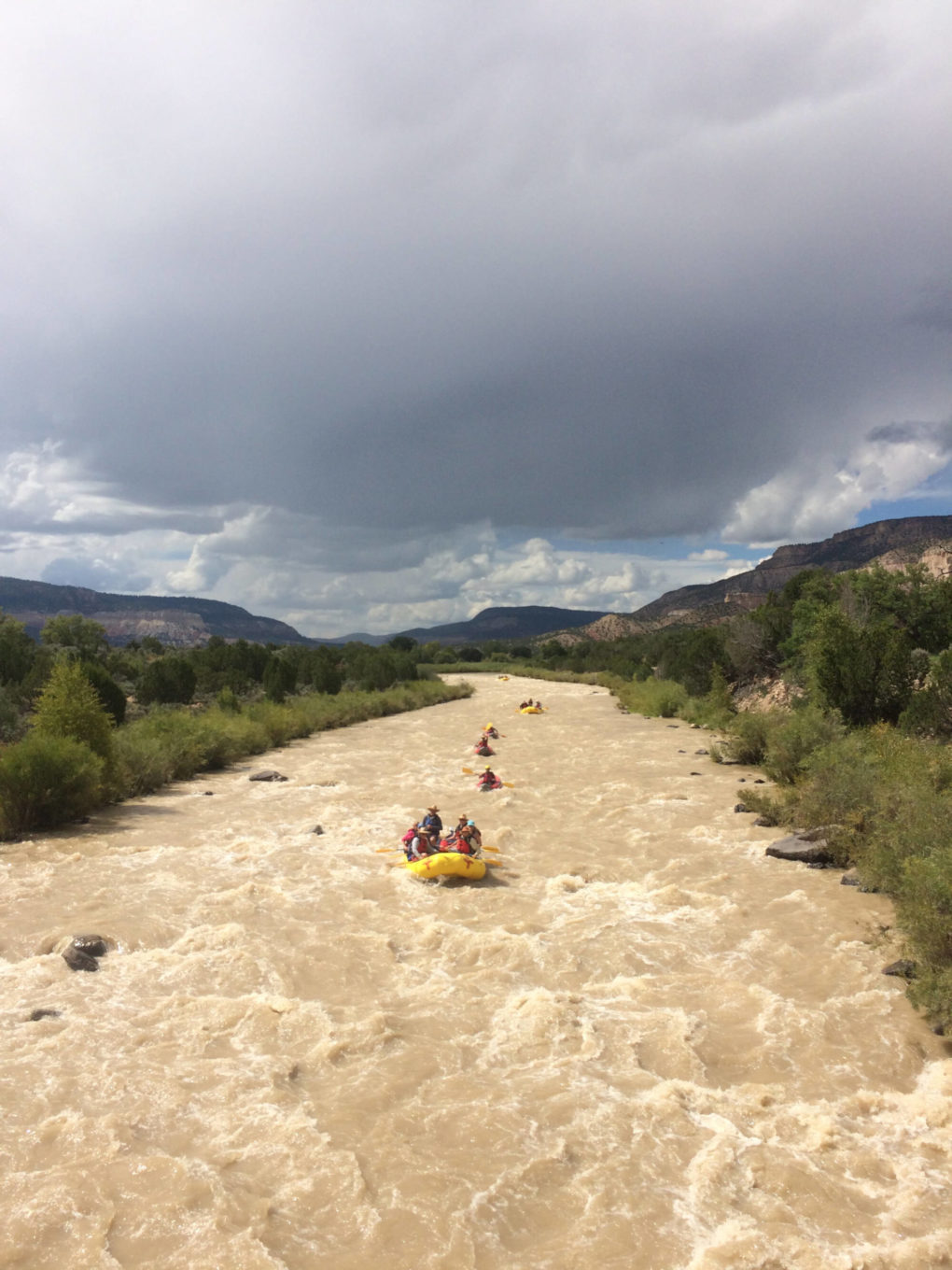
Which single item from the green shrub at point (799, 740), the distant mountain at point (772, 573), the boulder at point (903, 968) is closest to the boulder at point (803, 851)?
the green shrub at point (799, 740)

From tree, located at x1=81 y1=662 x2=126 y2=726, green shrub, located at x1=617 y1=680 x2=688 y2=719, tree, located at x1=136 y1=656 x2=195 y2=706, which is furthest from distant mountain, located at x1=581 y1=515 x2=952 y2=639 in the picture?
tree, located at x1=81 y1=662 x2=126 y2=726

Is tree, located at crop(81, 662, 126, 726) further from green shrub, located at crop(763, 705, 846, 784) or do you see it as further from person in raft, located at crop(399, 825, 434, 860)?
green shrub, located at crop(763, 705, 846, 784)

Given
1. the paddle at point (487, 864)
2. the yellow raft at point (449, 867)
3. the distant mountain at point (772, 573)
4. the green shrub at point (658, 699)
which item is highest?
the distant mountain at point (772, 573)

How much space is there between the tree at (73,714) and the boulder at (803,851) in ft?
45.0

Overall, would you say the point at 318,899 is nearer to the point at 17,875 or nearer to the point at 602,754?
the point at 17,875

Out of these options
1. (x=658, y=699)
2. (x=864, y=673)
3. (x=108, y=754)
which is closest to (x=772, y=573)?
(x=658, y=699)

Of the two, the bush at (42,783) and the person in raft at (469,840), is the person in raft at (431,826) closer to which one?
the person in raft at (469,840)

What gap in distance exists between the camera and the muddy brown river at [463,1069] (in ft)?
16.3

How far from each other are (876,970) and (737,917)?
1.96m

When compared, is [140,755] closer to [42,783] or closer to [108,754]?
[108,754]

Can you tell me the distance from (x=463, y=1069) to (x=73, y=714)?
13127mm

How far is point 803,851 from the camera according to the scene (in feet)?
39.8

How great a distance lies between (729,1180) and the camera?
538cm

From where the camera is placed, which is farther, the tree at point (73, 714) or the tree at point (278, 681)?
the tree at point (278, 681)
